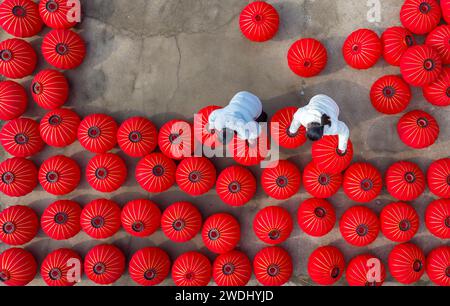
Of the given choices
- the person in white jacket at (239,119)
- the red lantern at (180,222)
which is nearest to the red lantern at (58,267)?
the red lantern at (180,222)

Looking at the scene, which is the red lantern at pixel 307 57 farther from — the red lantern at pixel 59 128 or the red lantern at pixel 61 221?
the red lantern at pixel 61 221

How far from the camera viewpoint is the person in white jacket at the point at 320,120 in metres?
5.45

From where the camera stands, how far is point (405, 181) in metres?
7.01

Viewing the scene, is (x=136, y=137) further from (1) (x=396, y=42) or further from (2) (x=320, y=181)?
(1) (x=396, y=42)

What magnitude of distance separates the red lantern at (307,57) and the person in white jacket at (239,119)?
1500 millimetres

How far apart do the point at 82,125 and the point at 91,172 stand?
98cm

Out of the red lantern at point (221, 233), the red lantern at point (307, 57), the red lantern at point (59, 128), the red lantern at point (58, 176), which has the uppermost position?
the red lantern at point (307, 57)

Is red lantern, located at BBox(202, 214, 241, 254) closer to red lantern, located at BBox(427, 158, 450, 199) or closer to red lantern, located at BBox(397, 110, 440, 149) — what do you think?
red lantern, located at BBox(397, 110, 440, 149)

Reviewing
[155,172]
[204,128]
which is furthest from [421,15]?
[155,172]

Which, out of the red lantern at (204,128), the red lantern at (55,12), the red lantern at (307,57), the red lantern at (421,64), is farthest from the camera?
the red lantern at (55,12)

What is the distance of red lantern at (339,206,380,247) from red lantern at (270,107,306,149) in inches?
71.3

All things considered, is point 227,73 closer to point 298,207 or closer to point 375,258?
point 298,207

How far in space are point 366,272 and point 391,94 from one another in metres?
3.54

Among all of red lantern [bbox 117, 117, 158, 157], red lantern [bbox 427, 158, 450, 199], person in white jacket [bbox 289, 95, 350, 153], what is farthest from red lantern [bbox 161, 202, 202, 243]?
red lantern [bbox 427, 158, 450, 199]
